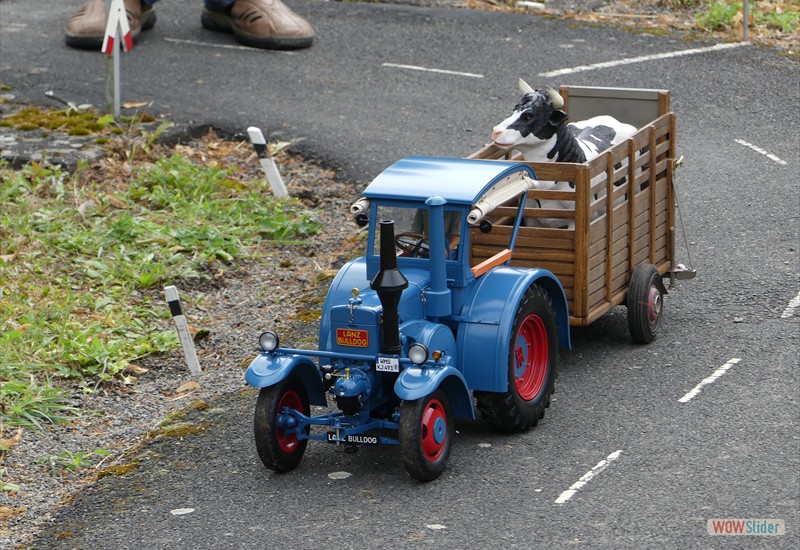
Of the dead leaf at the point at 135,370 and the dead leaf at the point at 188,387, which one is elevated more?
the dead leaf at the point at 135,370

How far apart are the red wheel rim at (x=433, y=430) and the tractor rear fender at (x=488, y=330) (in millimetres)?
344

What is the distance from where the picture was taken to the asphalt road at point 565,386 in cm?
602

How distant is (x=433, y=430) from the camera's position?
20.8 feet

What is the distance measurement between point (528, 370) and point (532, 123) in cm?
169

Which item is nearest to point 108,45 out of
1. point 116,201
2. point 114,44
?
point 114,44

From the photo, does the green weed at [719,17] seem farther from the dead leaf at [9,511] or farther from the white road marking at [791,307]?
the dead leaf at [9,511]

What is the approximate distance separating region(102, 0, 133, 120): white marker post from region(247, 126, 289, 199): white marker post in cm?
232

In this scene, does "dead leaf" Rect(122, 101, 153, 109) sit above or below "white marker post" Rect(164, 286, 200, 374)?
above

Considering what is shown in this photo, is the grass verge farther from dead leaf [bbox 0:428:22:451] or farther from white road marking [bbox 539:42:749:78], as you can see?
white road marking [bbox 539:42:749:78]

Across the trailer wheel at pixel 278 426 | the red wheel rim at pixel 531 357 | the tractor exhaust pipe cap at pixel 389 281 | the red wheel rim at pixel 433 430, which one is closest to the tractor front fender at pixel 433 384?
the red wheel rim at pixel 433 430

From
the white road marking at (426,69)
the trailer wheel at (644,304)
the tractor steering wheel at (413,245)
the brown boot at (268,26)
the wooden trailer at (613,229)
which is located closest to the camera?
the tractor steering wheel at (413,245)

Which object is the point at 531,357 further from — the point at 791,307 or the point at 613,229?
the point at 791,307

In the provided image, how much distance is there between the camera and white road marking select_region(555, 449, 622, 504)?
6.18 metres

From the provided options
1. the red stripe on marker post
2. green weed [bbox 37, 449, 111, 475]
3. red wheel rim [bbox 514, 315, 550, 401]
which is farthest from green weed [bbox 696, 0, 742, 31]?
green weed [bbox 37, 449, 111, 475]
